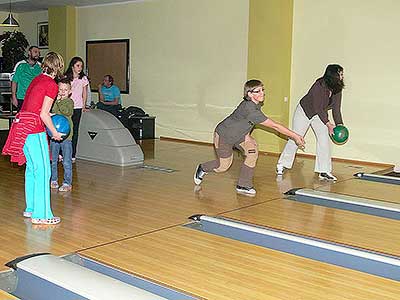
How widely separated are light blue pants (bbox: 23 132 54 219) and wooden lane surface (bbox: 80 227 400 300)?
2.20ft

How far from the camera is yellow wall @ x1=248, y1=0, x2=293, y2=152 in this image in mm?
7473

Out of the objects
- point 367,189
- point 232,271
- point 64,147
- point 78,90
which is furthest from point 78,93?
point 232,271

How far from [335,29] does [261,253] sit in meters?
4.74

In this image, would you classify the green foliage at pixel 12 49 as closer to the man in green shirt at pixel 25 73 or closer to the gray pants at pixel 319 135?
the man in green shirt at pixel 25 73

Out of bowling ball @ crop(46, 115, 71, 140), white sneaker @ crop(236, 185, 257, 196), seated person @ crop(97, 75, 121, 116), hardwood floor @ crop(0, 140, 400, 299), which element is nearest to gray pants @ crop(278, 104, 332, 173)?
hardwood floor @ crop(0, 140, 400, 299)

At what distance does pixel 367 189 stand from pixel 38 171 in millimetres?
3232

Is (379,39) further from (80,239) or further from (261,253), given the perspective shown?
(80,239)

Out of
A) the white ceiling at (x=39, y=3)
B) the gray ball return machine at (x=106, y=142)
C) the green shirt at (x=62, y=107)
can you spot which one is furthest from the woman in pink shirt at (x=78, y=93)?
the white ceiling at (x=39, y=3)

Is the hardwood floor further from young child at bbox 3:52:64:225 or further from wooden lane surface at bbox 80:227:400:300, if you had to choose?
young child at bbox 3:52:64:225

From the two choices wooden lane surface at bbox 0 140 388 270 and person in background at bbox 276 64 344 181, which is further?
person in background at bbox 276 64 344 181

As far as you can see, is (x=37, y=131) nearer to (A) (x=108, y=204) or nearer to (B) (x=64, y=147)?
(A) (x=108, y=204)

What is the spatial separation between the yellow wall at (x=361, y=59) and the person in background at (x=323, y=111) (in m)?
1.51

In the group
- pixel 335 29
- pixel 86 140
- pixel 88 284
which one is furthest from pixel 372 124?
pixel 88 284

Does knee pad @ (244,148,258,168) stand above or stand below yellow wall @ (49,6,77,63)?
below
